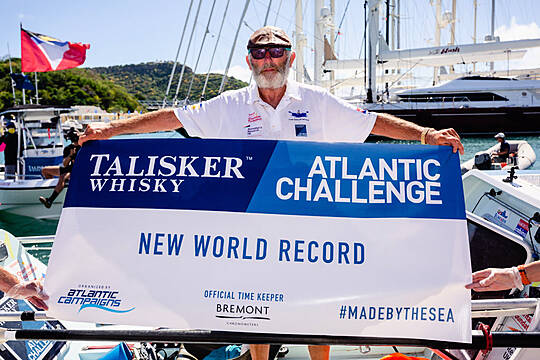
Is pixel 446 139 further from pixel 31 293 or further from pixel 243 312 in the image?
pixel 31 293

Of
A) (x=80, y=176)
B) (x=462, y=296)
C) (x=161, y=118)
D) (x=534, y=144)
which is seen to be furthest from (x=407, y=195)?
(x=534, y=144)

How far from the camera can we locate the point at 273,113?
262 cm

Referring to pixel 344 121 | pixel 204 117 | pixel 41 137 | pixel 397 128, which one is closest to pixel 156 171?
pixel 204 117

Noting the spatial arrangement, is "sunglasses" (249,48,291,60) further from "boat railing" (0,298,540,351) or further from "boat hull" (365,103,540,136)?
"boat hull" (365,103,540,136)

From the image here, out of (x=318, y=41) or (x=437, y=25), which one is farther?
(x=437, y=25)

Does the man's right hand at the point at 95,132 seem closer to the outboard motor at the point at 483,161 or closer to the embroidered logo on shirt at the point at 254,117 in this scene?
the embroidered logo on shirt at the point at 254,117

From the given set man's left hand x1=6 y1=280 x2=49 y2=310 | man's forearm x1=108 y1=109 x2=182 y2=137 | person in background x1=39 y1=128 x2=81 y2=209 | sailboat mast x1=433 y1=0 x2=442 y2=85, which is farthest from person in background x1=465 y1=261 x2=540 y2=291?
sailboat mast x1=433 y1=0 x2=442 y2=85

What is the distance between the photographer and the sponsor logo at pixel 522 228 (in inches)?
119

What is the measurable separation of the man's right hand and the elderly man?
0.19m

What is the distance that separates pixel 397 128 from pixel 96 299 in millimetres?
1684

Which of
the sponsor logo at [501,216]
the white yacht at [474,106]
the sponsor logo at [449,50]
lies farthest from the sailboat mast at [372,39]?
the sponsor logo at [501,216]

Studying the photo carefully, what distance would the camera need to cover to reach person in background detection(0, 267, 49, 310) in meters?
2.02

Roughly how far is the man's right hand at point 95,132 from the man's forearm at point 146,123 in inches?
1.2

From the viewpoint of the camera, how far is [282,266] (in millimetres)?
2008
